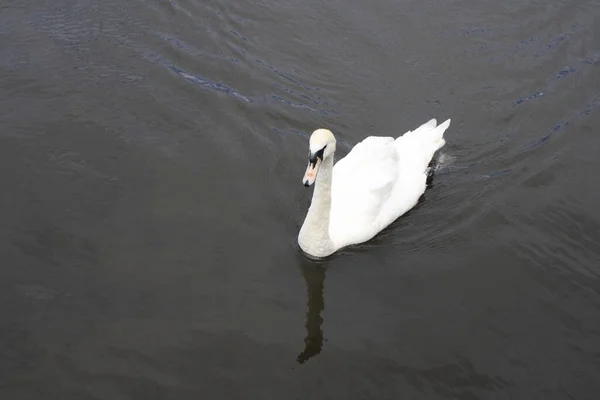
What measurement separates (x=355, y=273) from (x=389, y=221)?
102 centimetres

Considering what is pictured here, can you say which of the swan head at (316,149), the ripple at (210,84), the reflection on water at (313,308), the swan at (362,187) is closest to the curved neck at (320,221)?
the swan at (362,187)

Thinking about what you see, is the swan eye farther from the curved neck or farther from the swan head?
the curved neck

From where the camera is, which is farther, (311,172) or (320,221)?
(320,221)

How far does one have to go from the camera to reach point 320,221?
28.3ft

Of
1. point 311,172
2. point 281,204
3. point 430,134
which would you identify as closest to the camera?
point 311,172

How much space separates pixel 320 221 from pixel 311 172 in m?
1.04

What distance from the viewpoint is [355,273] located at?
888cm

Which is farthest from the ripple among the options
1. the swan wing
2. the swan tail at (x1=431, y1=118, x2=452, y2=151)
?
the swan tail at (x1=431, y1=118, x2=452, y2=151)

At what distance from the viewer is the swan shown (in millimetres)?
8508

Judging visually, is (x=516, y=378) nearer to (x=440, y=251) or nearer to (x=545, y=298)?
(x=545, y=298)

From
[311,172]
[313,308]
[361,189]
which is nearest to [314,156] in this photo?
[311,172]

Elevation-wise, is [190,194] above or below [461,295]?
above

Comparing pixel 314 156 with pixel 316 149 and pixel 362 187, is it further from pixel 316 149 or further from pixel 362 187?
pixel 362 187

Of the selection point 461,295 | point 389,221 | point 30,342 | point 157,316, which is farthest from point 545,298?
point 30,342
